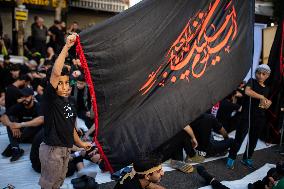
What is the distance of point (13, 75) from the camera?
26.2 feet

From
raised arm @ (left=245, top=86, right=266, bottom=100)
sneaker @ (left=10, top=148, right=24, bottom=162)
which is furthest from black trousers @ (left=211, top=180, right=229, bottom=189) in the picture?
sneaker @ (left=10, top=148, right=24, bottom=162)

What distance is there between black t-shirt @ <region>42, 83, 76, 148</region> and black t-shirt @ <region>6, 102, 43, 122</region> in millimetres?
2557

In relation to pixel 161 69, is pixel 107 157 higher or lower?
lower

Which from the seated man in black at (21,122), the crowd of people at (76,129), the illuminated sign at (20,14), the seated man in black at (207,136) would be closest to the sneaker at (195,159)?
the crowd of people at (76,129)

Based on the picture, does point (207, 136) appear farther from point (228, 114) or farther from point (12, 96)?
point (12, 96)

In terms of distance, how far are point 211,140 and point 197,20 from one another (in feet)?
9.34

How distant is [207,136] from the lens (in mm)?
5898

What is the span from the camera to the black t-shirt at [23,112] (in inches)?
232

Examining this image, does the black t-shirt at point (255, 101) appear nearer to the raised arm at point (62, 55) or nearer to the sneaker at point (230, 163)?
the sneaker at point (230, 163)

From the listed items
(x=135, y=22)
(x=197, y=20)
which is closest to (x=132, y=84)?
(x=135, y=22)

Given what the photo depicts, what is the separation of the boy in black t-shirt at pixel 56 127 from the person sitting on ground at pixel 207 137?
2.74 m

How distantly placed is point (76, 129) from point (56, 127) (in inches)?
52.0

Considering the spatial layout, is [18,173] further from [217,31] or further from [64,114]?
[217,31]

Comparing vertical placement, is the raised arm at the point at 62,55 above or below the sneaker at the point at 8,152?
above
